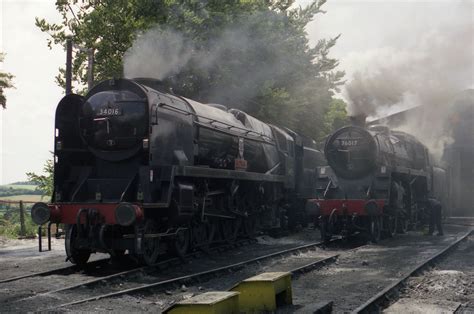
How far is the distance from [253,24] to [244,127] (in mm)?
7606

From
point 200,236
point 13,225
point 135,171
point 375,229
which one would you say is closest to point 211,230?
point 200,236

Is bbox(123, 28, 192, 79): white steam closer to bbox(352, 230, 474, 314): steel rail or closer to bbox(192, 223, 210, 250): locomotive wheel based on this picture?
bbox(192, 223, 210, 250): locomotive wheel

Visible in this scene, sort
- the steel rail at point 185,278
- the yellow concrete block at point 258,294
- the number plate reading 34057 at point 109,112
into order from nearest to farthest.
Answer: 1. the yellow concrete block at point 258,294
2. the steel rail at point 185,278
3. the number plate reading 34057 at point 109,112

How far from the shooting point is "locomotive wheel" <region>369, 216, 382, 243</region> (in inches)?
607

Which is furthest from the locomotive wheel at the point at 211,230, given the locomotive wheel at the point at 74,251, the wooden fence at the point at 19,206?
the wooden fence at the point at 19,206

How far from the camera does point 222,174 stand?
40.7 ft

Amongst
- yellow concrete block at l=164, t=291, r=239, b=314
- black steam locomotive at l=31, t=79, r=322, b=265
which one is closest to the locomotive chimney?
black steam locomotive at l=31, t=79, r=322, b=265

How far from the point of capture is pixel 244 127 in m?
14.6

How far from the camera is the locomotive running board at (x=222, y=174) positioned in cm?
1067

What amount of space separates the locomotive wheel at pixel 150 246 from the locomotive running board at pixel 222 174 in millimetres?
987

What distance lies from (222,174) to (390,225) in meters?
6.51

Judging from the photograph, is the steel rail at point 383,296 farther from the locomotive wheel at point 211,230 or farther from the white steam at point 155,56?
the white steam at point 155,56

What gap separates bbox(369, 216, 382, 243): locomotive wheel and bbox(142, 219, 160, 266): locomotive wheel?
22.2 feet

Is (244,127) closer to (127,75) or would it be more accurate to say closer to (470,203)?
(127,75)
